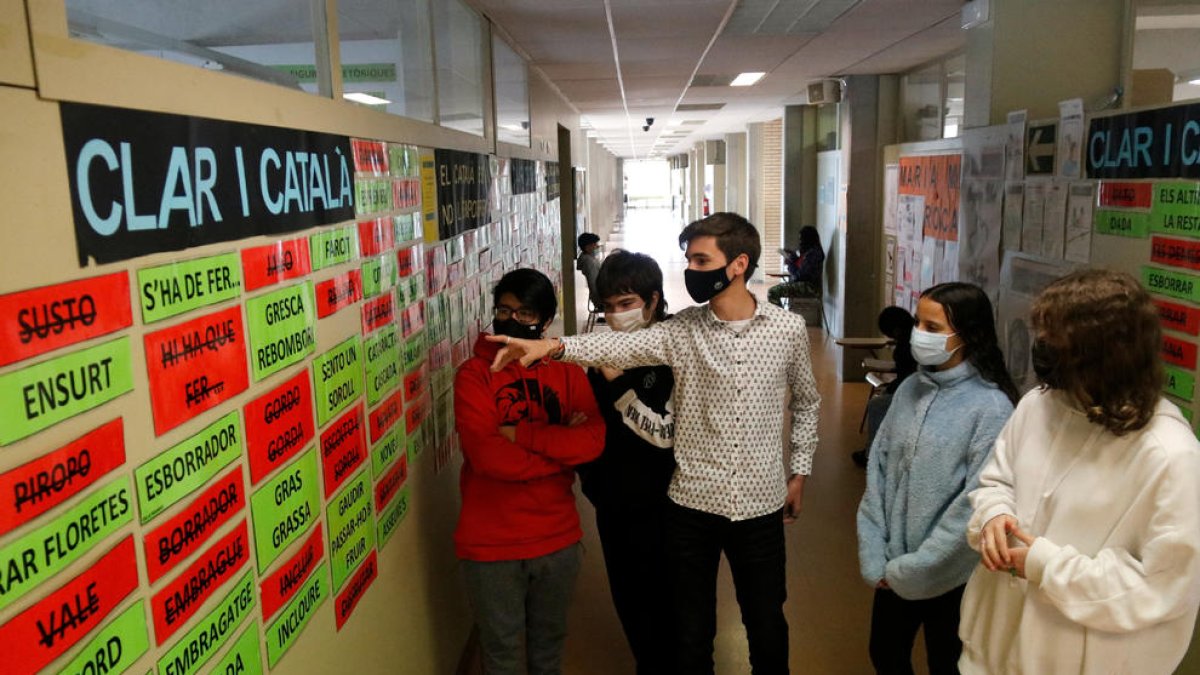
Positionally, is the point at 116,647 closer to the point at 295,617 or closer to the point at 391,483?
the point at 295,617

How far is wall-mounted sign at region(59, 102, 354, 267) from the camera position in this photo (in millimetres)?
1055

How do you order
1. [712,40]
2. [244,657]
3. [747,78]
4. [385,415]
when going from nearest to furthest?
[244,657]
[385,415]
[712,40]
[747,78]

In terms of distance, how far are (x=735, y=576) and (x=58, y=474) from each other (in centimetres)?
179

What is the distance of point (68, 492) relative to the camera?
1.01 metres

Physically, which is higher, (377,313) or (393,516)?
(377,313)

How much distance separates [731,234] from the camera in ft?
7.33

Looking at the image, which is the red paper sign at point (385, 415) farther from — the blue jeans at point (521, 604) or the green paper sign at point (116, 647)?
the green paper sign at point (116, 647)

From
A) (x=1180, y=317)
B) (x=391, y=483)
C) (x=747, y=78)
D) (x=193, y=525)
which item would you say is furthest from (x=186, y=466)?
(x=747, y=78)

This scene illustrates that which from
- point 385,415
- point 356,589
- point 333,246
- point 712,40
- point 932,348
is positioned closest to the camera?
point 333,246

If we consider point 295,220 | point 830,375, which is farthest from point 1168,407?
point 830,375

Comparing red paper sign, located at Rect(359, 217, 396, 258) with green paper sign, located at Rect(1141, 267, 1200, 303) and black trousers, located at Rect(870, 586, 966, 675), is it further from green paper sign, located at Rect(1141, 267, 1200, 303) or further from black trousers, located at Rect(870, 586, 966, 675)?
green paper sign, located at Rect(1141, 267, 1200, 303)

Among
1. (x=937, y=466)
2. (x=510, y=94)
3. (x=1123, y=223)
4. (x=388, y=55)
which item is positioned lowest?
(x=937, y=466)

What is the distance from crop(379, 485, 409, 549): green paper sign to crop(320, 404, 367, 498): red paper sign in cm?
24

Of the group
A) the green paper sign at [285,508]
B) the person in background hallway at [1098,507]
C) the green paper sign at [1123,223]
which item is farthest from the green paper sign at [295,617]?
the green paper sign at [1123,223]
